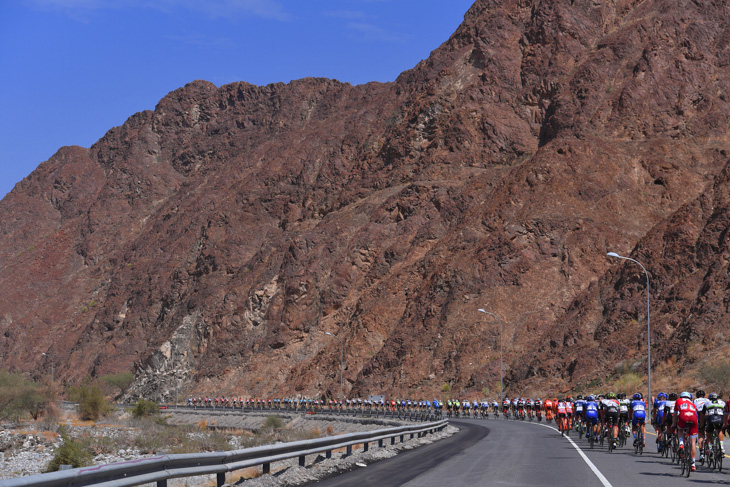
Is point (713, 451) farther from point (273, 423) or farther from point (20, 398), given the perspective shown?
point (20, 398)

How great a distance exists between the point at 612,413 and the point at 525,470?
7649 millimetres

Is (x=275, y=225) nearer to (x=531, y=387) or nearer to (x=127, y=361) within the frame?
(x=127, y=361)

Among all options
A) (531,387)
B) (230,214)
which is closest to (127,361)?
(230,214)

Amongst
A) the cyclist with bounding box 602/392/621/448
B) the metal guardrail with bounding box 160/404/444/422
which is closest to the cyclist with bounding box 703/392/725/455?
the cyclist with bounding box 602/392/621/448

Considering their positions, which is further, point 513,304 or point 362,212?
point 362,212

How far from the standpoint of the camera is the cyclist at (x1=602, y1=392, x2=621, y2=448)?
74.9ft

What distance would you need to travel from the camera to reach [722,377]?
46125 mm

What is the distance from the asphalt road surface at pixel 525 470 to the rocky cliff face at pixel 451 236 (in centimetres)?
3561

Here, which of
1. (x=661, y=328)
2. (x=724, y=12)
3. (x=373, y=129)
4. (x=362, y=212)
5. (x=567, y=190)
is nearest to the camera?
(x=661, y=328)

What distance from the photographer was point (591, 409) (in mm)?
25016

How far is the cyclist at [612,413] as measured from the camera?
22.8 m

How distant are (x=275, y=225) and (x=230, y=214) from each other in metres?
6.73

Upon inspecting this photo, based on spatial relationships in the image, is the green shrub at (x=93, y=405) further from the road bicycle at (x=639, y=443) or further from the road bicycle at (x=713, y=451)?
the road bicycle at (x=713, y=451)

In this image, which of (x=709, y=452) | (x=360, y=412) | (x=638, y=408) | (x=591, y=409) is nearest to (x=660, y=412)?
(x=638, y=408)
